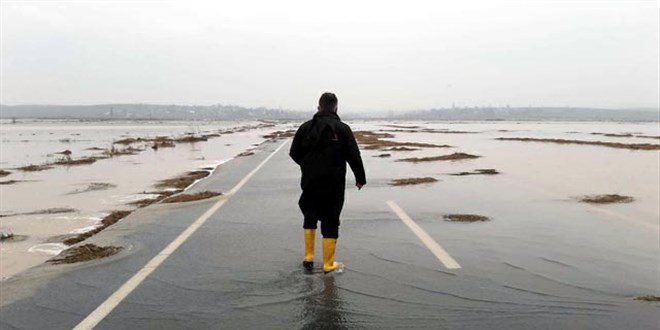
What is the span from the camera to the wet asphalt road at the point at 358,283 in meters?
4.75

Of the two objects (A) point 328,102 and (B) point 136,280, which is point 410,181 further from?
(B) point 136,280

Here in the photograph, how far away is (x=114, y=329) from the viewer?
178 inches

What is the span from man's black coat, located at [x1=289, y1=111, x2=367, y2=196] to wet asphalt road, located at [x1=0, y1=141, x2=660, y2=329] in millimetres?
1022

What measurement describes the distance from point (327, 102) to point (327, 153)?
1.87 ft

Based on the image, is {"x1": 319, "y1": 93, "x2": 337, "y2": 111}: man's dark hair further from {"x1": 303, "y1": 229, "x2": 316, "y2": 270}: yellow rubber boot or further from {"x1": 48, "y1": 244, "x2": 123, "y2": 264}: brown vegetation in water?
{"x1": 48, "y1": 244, "x2": 123, "y2": 264}: brown vegetation in water

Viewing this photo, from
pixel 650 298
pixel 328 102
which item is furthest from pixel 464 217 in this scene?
pixel 328 102

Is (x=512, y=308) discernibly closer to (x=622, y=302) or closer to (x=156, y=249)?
(x=622, y=302)

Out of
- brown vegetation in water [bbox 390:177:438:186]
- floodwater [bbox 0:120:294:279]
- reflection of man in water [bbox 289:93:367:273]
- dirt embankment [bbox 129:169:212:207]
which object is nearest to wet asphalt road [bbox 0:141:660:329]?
reflection of man in water [bbox 289:93:367:273]

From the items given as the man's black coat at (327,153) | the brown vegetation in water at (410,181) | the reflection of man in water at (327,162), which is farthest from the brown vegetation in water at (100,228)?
the brown vegetation in water at (410,181)

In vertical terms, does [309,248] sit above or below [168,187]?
above

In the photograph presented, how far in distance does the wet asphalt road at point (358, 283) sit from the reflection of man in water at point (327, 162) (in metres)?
0.66

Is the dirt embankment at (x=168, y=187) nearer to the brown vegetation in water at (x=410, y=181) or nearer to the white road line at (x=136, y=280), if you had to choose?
the white road line at (x=136, y=280)

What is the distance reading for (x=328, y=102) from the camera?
6.14 meters

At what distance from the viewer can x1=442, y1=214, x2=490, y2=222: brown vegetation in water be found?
995cm
